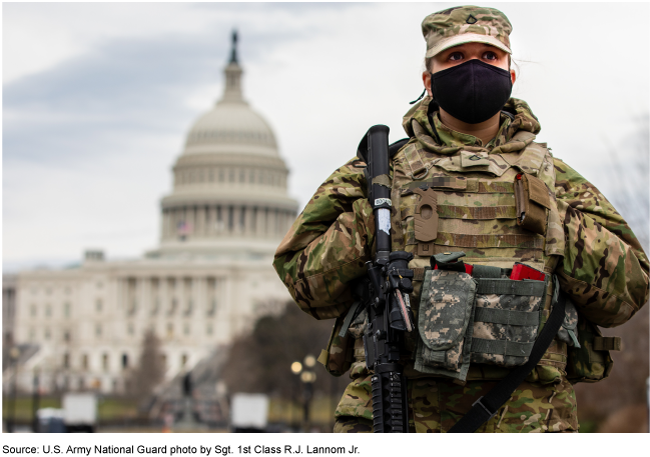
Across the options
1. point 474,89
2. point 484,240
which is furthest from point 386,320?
point 474,89

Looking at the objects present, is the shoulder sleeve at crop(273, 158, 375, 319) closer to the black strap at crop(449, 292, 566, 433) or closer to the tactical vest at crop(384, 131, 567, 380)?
the tactical vest at crop(384, 131, 567, 380)

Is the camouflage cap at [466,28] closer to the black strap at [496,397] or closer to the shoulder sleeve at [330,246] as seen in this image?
the shoulder sleeve at [330,246]

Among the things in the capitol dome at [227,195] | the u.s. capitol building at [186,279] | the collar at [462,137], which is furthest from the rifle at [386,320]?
the capitol dome at [227,195]

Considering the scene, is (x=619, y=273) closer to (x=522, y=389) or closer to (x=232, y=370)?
(x=522, y=389)

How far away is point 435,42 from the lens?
5.30 meters

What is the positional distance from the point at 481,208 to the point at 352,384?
94 centimetres

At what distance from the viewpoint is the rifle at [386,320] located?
15.5ft

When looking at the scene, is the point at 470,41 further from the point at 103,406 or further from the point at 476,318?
the point at 103,406

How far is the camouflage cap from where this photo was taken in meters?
5.15

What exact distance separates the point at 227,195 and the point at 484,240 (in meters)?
153

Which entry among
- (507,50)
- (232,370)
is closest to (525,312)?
(507,50)

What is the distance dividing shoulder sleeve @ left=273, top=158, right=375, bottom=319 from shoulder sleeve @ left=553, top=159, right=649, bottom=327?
2.75 ft

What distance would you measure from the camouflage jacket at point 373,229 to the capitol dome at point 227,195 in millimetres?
148921

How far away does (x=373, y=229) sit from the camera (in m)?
5.08
